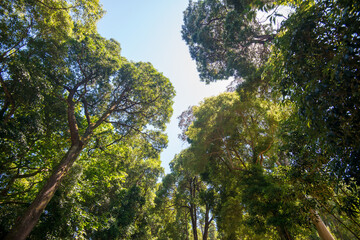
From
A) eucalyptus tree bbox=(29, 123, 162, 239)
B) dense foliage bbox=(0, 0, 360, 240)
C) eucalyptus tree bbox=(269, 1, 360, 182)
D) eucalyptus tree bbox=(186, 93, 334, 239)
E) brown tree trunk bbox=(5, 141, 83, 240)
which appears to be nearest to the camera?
eucalyptus tree bbox=(269, 1, 360, 182)

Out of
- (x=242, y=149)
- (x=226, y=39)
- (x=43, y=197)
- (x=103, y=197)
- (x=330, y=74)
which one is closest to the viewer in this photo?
(x=330, y=74)

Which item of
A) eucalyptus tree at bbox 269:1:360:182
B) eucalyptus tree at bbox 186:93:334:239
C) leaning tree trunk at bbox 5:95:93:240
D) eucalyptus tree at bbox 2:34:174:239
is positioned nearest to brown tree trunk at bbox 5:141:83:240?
leaning tree trunk at bbox 5:95:93:240

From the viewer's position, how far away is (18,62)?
5.70m

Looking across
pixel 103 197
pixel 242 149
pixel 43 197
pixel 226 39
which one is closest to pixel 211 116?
pixel 242 149

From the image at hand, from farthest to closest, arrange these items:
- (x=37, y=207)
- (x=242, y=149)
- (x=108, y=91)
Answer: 1. (x=242, y=149)
2. (x=108, y=91)
3. (x=37, y=207)

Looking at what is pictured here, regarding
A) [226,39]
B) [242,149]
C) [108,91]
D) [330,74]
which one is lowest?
[330,74]

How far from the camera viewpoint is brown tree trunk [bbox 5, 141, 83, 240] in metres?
A: 4.68

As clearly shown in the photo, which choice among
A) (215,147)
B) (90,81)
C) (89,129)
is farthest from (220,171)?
(90,81)

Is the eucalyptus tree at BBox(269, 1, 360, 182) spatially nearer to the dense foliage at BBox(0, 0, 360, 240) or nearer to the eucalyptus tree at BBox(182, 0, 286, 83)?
the dense foliage at BBox(0, 0, 360, 240)

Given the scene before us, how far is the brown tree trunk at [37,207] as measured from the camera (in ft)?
15.3

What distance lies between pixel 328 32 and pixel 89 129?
941cm

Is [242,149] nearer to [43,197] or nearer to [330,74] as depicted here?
[330,74]

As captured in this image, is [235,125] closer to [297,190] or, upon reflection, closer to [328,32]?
[297,190]

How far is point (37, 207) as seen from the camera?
5.17 metres
